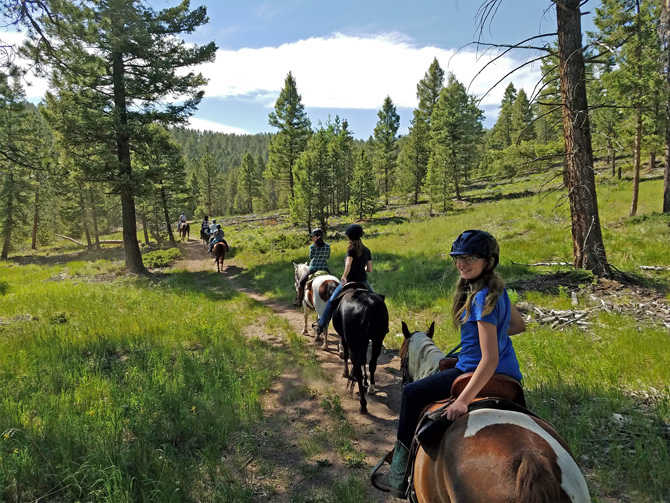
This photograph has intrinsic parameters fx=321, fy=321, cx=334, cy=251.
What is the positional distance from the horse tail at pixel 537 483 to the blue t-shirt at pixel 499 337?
0.75m

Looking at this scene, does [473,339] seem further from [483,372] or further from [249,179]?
[249,179]

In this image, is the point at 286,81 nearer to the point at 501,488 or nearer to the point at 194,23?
the point at 194,23

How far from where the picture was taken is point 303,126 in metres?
32.4

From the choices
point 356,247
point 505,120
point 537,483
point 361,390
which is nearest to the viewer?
point 537,483

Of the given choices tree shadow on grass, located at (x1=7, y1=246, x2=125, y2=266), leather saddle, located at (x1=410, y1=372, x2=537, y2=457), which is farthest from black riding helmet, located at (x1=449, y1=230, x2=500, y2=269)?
tree shadow on grass, located at (x1=7, y1=246, x2=125, y2=266)

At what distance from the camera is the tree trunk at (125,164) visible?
14508 mm

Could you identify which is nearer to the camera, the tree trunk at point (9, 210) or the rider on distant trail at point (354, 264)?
the rider on distant trail at point (354, 264)

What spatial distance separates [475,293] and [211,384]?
4.95 meters

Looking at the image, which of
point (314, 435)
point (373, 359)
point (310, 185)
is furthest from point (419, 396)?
point (310, 185)

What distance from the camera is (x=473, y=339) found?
2.59 m

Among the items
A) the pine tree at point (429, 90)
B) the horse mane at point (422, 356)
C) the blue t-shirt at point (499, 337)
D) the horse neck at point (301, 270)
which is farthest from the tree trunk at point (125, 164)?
the pine tree at point (429, 90)

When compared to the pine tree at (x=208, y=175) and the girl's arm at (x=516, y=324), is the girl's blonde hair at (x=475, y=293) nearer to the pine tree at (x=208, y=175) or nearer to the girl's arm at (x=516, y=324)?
the girl's arm at (x=516, y=324)

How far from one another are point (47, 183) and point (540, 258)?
594 inches

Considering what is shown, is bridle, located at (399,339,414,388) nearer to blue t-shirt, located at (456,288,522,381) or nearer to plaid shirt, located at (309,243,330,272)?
blue t-shirt, located at (456,288,522,381)
